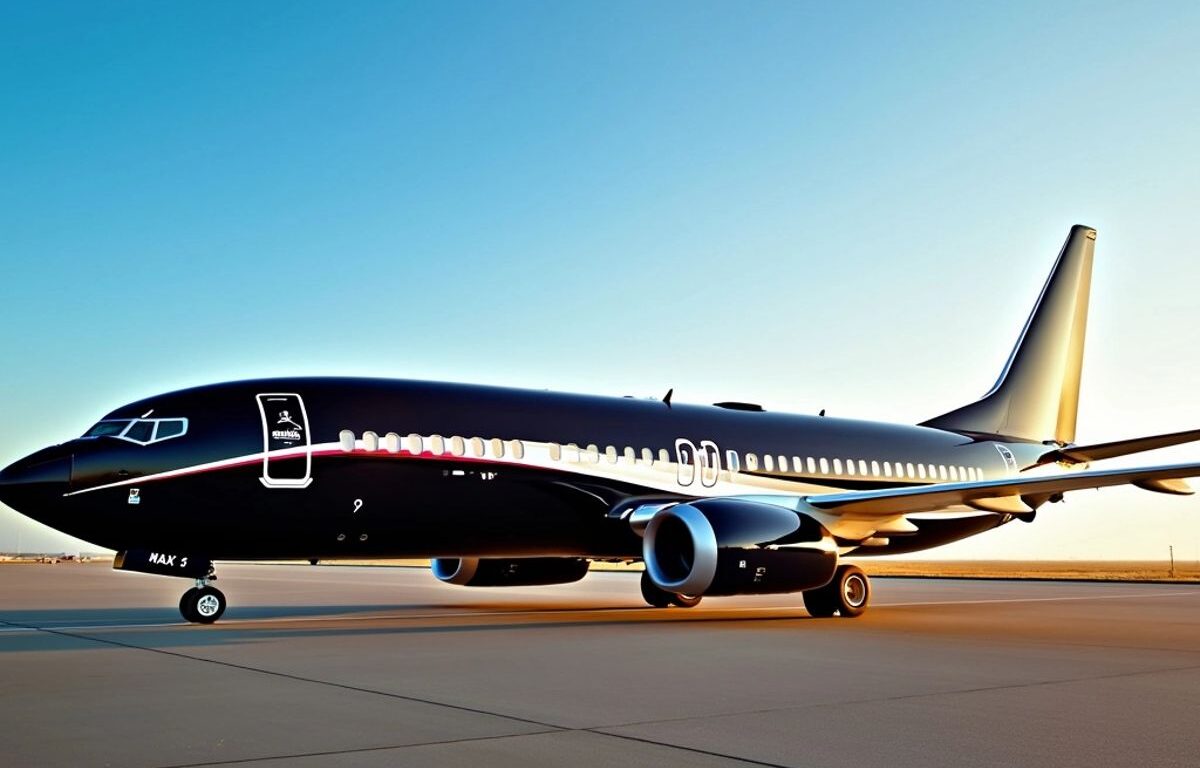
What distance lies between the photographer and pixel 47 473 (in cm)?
1299

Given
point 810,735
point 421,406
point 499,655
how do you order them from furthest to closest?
point 421,406 → point 499,655 → point 810,735

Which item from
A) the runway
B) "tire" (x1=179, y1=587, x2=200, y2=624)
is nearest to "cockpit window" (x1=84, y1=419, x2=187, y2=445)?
"tire" (x1=179, y1=587, x2=200, y2=624)

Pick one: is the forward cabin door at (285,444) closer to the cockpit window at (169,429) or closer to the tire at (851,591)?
the cockpit window at (169,429)

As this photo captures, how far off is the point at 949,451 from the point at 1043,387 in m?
4.37

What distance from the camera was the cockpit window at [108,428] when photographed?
1373 centimetres

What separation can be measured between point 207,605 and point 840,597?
9.00m

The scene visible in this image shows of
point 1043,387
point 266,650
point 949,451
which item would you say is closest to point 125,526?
point 266,650

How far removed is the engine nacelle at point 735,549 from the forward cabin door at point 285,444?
4.64m

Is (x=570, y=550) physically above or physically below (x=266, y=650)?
above

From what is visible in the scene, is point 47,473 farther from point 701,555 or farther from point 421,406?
point 701,555

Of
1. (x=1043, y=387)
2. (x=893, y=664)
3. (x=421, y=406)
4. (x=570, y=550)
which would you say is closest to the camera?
(x=893, y=664)

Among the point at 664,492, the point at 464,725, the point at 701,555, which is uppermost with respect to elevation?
the point at 664,492

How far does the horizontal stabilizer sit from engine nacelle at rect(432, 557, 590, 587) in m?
10.0

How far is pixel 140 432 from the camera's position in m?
13.6
